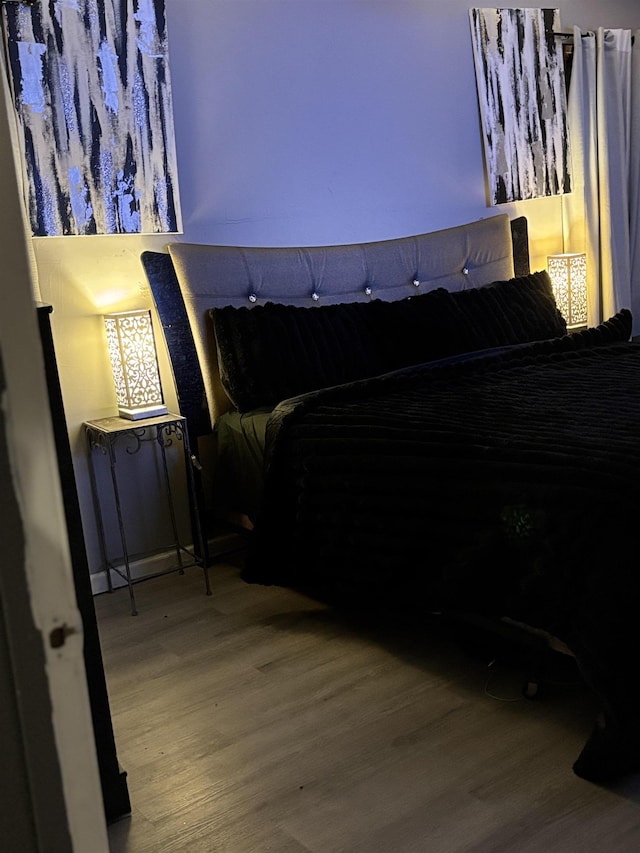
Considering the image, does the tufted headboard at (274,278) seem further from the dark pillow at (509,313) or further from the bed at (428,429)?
the dark pillow at (509,313)

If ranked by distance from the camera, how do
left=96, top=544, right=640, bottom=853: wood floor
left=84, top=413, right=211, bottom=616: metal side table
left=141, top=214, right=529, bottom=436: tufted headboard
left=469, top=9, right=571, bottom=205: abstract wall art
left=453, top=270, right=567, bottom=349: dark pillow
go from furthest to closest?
left=469, top=9, right=571, bottom=205: abstract wall art, left=453, top=270, right=567, bottom=349: dark pillow, left=141, top=214, right=529, bottom=436: tufted headboard, left=84, top=413, right=211, bottom=616: metal side table, left=96, top=544, right=640, bottom=853: wood floor

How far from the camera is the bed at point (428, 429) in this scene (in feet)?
6.16

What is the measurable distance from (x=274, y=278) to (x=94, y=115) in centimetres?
84

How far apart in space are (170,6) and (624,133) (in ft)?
8.08

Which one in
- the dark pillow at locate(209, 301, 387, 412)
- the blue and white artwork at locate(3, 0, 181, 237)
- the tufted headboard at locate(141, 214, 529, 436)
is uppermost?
→ the blue and white artwork at locate(3, 0, 181, 237)

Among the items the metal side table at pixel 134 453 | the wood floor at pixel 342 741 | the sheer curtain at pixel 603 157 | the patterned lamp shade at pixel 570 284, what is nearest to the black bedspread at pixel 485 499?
the wood floor at pixel 342 741

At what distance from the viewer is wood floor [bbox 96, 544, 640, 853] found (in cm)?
171

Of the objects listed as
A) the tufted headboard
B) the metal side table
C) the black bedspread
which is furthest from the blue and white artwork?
the black bedspread

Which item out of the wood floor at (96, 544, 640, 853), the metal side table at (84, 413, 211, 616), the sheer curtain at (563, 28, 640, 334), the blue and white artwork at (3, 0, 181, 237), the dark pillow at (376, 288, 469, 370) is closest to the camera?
the wood floor at (96, 544, 640, 853)

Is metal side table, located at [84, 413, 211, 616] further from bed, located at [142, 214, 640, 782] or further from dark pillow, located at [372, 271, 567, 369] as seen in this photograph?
dark pillow, located at [372, 271, 567, 369]

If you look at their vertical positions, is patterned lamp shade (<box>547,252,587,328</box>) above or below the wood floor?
above

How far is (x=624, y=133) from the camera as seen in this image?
14.6 ft

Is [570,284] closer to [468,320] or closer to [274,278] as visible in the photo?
[468,320]

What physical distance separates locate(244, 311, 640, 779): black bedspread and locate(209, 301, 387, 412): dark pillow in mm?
271
